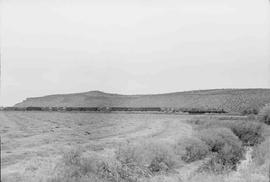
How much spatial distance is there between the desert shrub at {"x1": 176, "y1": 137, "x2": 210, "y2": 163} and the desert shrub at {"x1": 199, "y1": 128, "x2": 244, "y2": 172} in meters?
0.86

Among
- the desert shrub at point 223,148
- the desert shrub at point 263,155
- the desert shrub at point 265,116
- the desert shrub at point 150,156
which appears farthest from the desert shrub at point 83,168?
the desert shrub at point 265,116

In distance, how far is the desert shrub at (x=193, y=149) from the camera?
98.4 feet

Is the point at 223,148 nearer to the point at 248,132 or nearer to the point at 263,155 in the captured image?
the point at 263,155

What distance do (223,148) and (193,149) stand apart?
8.52ft

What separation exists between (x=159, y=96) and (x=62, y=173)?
14869cm

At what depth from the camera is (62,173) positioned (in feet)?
58.4

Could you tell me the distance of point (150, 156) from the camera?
2498 centimetres

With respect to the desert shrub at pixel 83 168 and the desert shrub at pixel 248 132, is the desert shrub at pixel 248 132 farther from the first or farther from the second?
the desert shrub at pixel 83 168

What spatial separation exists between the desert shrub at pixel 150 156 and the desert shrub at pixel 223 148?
228 cm

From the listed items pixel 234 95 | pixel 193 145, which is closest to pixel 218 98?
pixel 234 95

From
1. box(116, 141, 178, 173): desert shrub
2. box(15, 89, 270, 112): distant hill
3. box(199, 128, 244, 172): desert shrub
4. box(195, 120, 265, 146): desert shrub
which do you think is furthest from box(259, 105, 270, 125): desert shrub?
box(15, 89, 270, 112): distant hill

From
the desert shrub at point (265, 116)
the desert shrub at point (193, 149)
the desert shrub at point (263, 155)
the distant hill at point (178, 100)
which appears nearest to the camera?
the desert shrub at point (263, 155)

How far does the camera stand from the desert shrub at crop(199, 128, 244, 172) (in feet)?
93.5

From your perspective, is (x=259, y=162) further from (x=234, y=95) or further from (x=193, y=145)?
(x=234, y=95)
